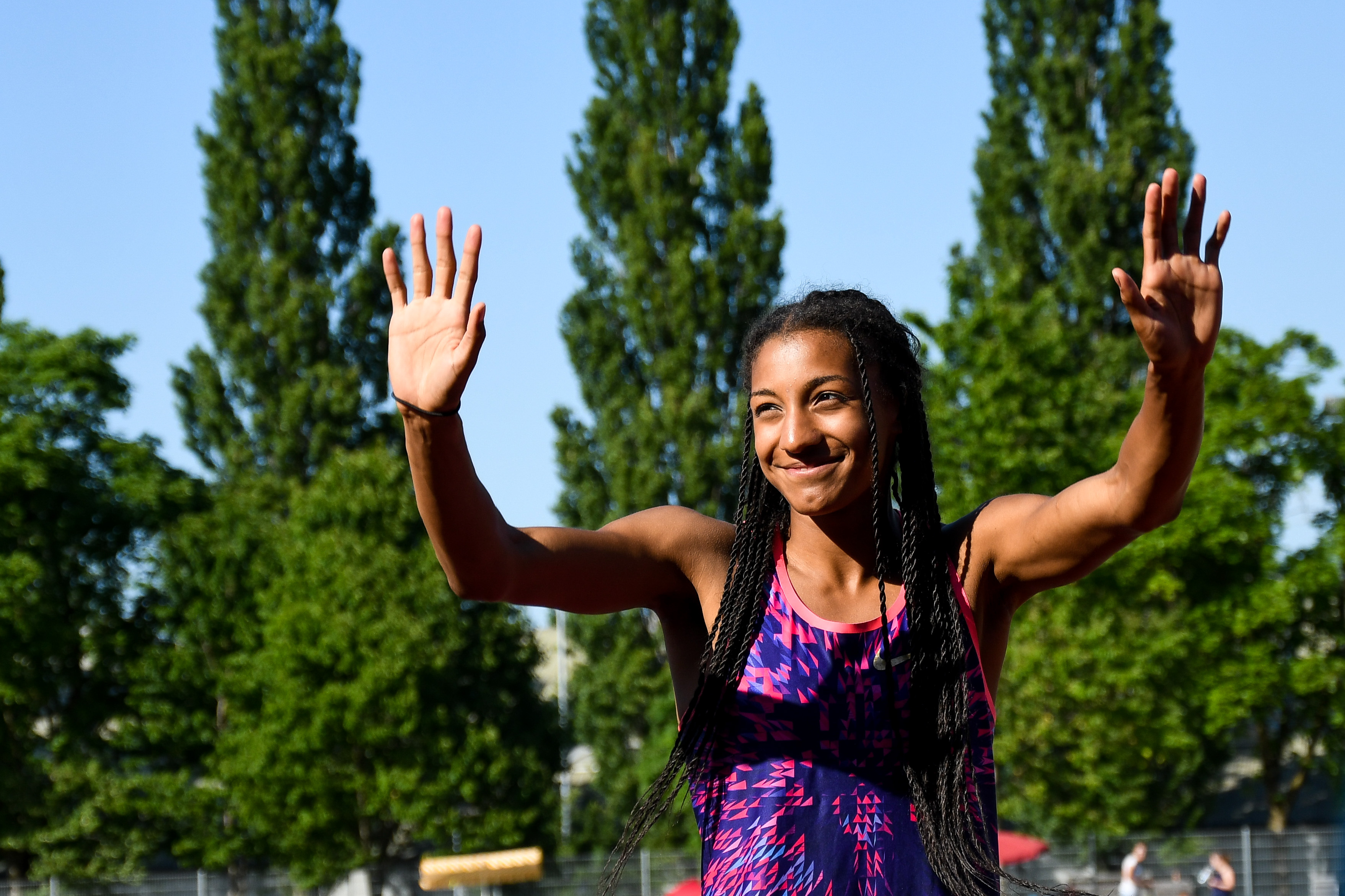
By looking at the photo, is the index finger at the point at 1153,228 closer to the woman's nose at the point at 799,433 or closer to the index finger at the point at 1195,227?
the index finger at the point at 1195,227

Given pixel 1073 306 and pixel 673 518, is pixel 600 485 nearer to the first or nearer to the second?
pixel 1073 306

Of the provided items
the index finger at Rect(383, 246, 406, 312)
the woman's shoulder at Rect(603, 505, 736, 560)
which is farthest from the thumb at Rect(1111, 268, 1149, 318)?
the index finger at Rect(383, 246, 406, 312)

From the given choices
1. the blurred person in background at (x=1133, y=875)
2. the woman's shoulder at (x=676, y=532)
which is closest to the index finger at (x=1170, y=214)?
the woman's shoulder at (x=676, y=532)

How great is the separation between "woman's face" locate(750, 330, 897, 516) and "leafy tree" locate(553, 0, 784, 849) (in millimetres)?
23261

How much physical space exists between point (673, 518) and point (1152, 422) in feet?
2.76

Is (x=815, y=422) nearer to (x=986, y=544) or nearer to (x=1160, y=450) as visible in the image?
→ (x=986, y=544)

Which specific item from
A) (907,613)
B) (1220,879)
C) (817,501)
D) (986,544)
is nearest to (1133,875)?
(1220,879)

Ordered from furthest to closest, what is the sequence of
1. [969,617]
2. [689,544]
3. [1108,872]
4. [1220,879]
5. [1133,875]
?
1. [1108,872]
2. [1133,875]
3. [1220,879]
4. [689,544]
5. [969,617]

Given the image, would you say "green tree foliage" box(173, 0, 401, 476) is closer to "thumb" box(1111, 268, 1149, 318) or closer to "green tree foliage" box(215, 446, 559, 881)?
"green tree foliage" box(215, 446, 559, 881)

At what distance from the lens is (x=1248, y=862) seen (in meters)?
20.8

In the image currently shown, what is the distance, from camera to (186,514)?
2736cm

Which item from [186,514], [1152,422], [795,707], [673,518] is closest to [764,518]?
[673,518]

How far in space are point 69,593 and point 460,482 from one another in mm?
26160

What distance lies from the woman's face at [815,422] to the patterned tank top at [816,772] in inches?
8.3
